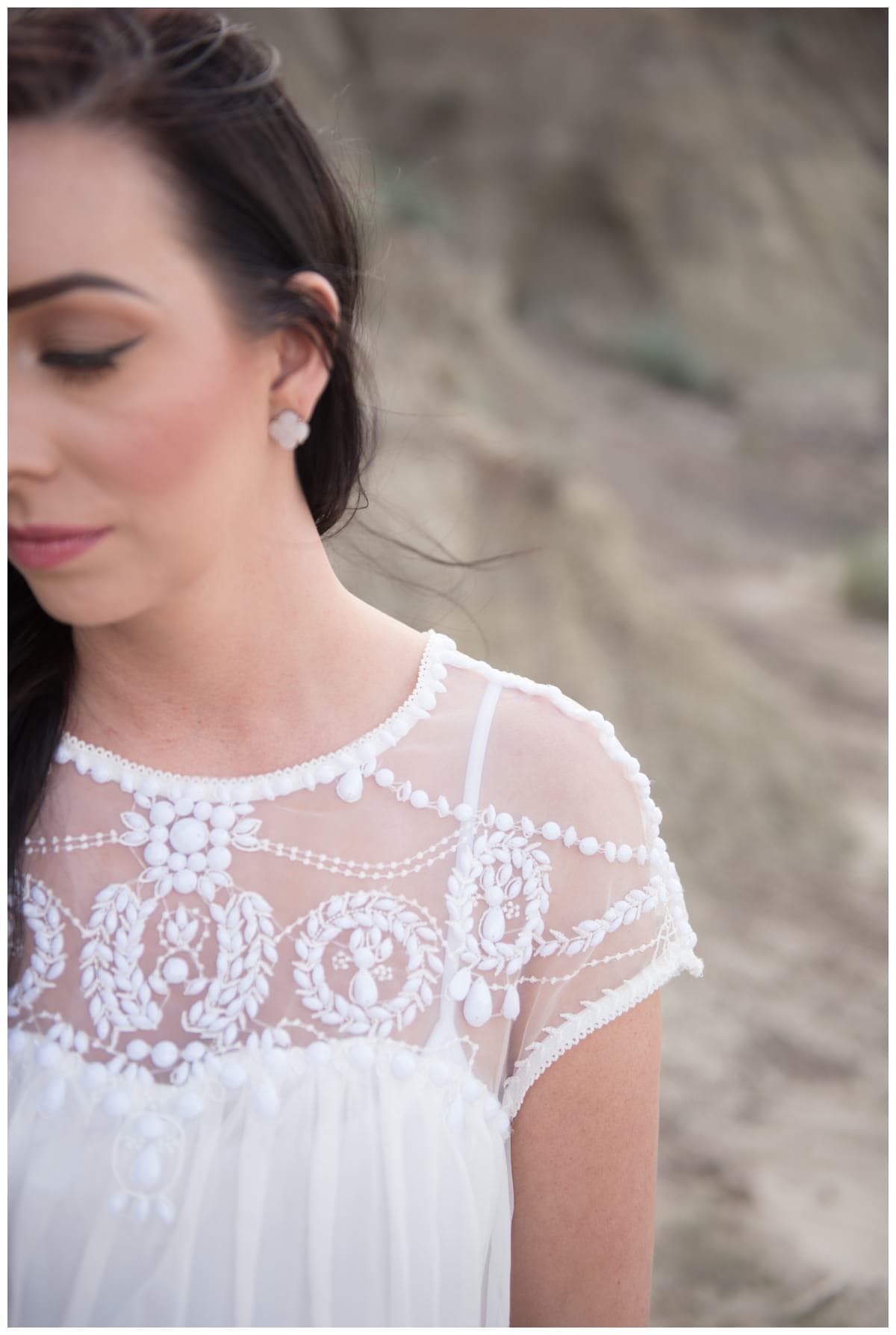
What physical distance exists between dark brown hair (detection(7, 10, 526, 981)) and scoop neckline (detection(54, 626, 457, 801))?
51 millimetres

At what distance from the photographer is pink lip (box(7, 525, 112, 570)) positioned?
1.21 m

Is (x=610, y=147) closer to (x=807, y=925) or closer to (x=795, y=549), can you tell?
(x=795, y=549)

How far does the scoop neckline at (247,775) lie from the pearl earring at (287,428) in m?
0.35

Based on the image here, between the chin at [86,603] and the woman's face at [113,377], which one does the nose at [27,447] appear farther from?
the chin at [86,603]

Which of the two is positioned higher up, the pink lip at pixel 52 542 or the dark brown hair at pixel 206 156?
the dark brown hair at pixel 206 156

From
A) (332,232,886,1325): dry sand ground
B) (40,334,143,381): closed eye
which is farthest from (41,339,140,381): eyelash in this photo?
(332,232,886,1325): dry sand ground

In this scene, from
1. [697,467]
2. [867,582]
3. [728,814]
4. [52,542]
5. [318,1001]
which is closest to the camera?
[52,542]

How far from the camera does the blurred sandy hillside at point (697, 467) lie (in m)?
4.49

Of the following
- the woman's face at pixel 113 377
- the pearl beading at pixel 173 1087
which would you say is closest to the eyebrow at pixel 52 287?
the woman's face at pixel 113 377

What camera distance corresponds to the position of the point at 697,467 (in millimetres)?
14430

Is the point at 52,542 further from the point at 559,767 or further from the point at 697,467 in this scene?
the point at 697,467

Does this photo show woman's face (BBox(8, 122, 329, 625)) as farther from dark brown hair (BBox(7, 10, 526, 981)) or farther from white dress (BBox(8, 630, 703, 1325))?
white dress (BBox(8, 630, 703, 1325))

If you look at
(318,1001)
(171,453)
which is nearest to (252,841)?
(318,1001)

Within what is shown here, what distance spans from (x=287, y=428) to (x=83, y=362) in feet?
0.89
